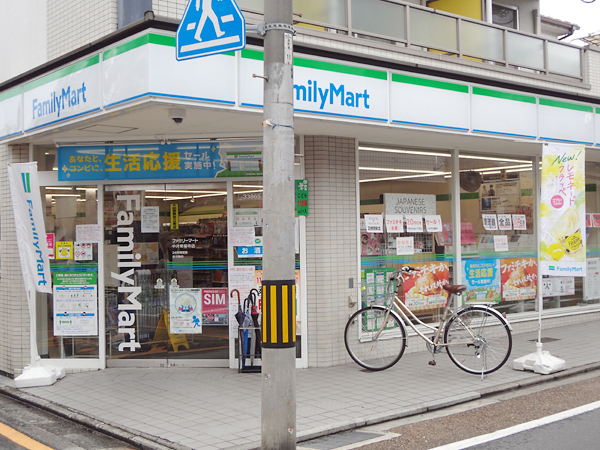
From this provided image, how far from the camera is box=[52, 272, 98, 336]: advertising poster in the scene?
8.85m

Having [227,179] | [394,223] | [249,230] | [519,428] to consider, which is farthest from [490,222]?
[519,428]

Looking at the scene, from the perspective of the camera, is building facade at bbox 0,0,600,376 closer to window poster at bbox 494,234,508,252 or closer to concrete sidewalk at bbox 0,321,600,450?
concrete sidewalk at bbox 0,321,600,450

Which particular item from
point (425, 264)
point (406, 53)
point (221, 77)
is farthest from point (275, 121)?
point (425, 264)

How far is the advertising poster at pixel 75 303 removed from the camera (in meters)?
8.85

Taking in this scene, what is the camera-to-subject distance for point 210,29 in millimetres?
5504

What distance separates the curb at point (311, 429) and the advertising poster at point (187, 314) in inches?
82.5

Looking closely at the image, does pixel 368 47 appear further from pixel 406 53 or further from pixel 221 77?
pixel 221 77

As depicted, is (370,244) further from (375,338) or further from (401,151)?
(401,151)

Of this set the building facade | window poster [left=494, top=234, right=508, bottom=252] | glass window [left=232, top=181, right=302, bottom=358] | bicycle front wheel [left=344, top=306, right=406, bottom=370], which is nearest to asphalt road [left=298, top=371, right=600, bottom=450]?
bicycle front wheel [left=344, top=306, right=406, bottom=370]

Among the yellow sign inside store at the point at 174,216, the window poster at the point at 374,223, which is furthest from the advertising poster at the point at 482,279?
the yellow sign inside store at the point at 174,216

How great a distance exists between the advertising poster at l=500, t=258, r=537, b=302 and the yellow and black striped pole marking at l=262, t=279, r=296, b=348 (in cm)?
724

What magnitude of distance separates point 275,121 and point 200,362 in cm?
488

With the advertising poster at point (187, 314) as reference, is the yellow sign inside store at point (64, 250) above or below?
above

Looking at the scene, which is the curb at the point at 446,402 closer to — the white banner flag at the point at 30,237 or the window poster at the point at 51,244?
the white banner flag at the point at 30,237
